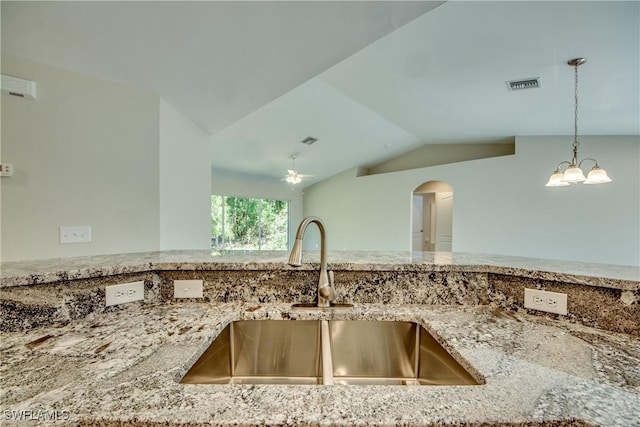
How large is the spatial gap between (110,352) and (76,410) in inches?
9.6

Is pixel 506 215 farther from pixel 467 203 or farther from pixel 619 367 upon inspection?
pixel 619 367

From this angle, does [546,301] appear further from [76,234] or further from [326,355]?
[76,234]

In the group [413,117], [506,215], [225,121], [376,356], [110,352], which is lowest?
[376,356]

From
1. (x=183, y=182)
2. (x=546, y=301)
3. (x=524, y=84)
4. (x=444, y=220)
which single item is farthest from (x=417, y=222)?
(x=546, y=301)

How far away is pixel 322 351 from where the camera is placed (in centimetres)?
96

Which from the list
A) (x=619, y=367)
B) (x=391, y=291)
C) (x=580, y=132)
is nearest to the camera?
(x=619, y=367)

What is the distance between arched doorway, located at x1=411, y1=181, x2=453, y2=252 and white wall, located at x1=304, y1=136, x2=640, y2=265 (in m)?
0.70

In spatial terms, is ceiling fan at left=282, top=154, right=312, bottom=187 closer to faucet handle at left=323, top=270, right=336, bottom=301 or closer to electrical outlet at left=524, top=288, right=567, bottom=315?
faucet handle at left=323, top=270, right=336, bottom=301

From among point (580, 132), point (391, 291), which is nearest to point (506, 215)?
point (580, 132)

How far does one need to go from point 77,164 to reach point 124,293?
1463 millimetres

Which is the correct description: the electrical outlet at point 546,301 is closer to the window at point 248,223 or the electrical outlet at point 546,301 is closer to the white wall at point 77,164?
the white wall at point 77,164

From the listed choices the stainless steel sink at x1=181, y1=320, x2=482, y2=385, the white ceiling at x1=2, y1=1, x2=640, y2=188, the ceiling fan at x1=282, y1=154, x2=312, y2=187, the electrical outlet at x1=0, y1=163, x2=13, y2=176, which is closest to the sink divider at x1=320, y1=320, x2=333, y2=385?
the stainless steel sink at x1=181, y1=320, x2=482, y2=385

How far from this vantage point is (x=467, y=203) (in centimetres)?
528

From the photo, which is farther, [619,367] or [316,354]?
[316,354]
